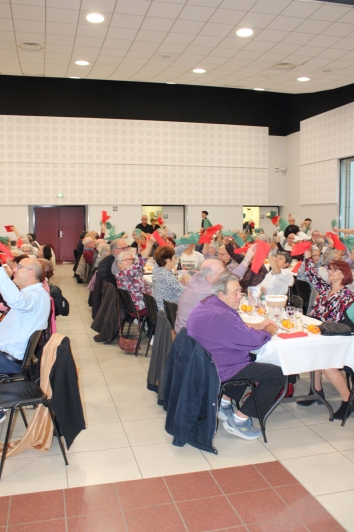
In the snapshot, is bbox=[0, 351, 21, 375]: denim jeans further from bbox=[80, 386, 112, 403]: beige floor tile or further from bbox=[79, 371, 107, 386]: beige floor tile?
bbox=[79, 371, 107, 386]: beige floor tile

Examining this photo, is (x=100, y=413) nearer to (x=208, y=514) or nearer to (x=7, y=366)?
(x=7, y=366)

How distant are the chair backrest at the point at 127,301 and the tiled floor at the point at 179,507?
2.93 meters

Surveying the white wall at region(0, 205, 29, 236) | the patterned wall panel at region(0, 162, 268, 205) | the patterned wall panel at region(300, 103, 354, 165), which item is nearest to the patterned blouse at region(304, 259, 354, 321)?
the patterned wall panel at region(300, 103, 354, 165)

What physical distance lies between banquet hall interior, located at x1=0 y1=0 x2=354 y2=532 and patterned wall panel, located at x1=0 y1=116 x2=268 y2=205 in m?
0.05

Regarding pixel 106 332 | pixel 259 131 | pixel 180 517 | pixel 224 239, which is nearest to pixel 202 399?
pixel 180 517

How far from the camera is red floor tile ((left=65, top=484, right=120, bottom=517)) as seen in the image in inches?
112

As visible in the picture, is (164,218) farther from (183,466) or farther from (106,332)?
(183,466)

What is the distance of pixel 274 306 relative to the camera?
4.76 m

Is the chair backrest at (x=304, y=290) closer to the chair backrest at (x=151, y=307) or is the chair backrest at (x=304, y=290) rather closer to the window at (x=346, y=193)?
the chair backrest at (x=151, y=307)

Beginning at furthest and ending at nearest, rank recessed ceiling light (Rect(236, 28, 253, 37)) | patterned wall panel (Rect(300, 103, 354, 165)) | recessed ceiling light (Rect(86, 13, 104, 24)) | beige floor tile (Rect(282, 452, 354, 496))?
1. patterned wall panel (Rect(300, 103, 354, 165))
2. recessed ceiling light (Rect(236, 28, 253, 37))
3. recessed ceiling light (Rect(86, 13, 104, 24))
4. beige floor tile (Rect(282, 452, 354, 496))

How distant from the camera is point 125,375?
209 inches

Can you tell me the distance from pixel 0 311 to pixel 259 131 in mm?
14105

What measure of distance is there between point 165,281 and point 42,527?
2.97m

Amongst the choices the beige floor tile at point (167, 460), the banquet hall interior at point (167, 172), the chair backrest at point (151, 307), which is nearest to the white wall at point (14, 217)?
the banquet hall interior at point (167, 172)
